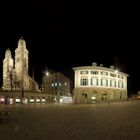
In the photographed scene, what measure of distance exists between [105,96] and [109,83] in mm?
5996

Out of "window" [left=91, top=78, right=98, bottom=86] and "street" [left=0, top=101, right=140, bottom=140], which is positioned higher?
"window" [left=91, top=78, right=98, bottom=86]

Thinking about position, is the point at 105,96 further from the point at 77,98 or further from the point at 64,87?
the point at 64,87

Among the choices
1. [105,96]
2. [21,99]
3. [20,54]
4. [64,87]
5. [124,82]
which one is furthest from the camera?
[64,87]

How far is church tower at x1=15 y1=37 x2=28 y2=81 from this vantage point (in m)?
168

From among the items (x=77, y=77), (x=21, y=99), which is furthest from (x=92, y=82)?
(x=21, y=99)

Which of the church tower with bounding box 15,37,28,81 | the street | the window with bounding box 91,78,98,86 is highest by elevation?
the church tower with bounding box 15,37,28,81

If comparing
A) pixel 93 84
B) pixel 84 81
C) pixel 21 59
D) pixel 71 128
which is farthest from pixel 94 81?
pixel 71 128

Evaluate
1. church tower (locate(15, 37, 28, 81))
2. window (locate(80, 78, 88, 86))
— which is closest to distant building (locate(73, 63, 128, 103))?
window (locate(80, 78, 88, 86))

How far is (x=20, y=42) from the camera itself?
170375 mm

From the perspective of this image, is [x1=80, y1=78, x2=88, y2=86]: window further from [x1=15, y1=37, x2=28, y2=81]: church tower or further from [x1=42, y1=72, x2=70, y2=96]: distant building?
[x1=15, y1=37, x2=28, y2=81]: church tower

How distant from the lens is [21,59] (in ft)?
563

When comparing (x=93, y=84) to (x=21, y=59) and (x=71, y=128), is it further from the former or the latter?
(x=71, y=128)

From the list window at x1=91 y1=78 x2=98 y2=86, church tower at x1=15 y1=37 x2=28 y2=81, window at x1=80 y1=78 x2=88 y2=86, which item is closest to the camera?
window at x1=80 y1=78 x2=88 y2=86

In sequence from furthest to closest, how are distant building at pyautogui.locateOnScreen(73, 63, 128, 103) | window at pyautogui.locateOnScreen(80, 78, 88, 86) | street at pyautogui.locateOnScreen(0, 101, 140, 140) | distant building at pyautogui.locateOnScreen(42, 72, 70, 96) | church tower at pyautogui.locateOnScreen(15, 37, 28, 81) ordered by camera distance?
distant building at pyautogui.locateOnScreen(42, 72, 70, 96), church tower at pyautogui.locateOnScreen(15, 37, 28, 81), window at pyautogui.locateOnScreen(80, 78, 88, 86), distant building at pyautogui.locateOnScreen(73, 63, 128, 103), street at pyautogui.locateOnScreen(0, 101, 140, 140)
